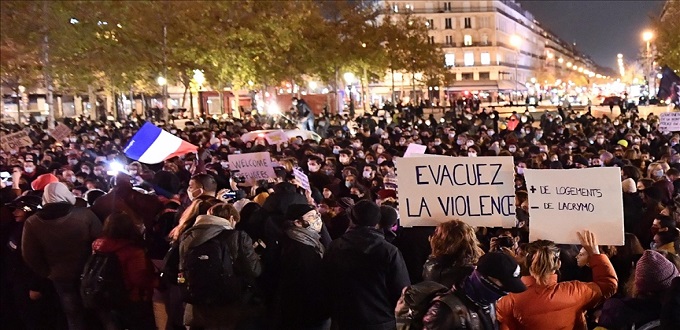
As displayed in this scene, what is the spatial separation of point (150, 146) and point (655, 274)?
997 centimetres

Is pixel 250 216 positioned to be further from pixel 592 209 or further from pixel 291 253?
pixel 592 209

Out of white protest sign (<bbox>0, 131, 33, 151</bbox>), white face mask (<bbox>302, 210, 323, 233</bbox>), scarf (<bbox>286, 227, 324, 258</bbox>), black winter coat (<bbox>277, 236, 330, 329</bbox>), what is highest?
white protest sign (<bbox>0, 131, 33, 151</bbox>)

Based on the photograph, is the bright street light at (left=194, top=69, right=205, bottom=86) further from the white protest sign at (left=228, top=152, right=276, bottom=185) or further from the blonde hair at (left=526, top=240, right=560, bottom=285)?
the blonde hair at (left=526, top=240, right=560, bottom=285)

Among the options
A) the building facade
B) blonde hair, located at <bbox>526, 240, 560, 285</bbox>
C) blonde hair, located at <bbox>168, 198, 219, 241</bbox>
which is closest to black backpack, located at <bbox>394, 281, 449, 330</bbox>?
blonde hair, located at <bbox>526, 240, 560, 285</bbox>

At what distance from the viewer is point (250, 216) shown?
6543 millimetres

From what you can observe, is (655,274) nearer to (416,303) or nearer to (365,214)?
(416,303)

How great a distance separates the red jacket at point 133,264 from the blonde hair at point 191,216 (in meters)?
0.37

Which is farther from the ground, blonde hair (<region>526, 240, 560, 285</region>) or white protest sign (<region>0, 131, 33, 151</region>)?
white protest sign (<region>0, 131, 33, 151</region>)

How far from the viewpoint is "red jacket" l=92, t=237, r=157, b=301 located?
6.15 meters

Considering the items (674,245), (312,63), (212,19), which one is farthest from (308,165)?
(312,63)

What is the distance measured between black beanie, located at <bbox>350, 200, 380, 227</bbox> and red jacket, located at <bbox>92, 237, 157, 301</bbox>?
6.86ft

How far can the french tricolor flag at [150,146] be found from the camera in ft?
41.8

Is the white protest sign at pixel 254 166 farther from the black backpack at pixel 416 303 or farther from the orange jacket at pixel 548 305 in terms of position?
the black backpack at pixel 416 303

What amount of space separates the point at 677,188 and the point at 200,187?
584 cm
